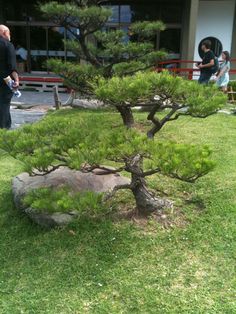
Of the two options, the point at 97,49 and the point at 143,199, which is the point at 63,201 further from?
the point at 97,49

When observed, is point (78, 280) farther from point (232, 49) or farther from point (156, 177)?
point (232, 49)

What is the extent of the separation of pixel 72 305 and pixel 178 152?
1381 millimetres

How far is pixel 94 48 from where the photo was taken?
663 centimetres

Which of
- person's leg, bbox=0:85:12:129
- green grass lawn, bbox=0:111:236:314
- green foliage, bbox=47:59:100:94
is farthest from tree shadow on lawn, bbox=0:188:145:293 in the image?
person's leg, bbox=0:85:12:129

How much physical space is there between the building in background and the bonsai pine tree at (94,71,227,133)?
1129 centimetres

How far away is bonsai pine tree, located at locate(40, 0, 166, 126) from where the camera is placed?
5.36 metres

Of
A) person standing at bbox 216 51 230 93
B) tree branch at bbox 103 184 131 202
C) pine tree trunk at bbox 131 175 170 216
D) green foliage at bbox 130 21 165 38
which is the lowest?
pine tree trunk at bbox 131 175 170 216

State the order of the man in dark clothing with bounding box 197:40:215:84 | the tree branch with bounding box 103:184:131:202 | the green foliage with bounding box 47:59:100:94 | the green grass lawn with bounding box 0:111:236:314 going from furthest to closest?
the man in dark clothing with bounding box 197:40:215:84 < the green foliage with bounding box 47:59:100:94 < the tree branch with bounding box 103:184:131:202 < the green grass lawn with bounding box 0:111:236:314

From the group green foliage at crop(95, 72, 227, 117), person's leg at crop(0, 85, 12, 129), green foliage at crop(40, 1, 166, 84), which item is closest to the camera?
green foliage at crop(95, 72, 227, 117)

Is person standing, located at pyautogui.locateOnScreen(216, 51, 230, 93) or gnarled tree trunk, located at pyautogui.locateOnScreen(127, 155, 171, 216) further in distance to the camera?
person standing, located at pyautogui.locateOnScreen(216, 51, 230, 93)

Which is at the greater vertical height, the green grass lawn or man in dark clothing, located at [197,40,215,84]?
man in dark clothing, located at [197,40,215,84]

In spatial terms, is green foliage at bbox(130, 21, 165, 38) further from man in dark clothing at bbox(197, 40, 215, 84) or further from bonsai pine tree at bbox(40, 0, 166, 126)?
man in dark clothing at bbox(197, 40, 215, 84)

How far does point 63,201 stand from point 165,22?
14358mm

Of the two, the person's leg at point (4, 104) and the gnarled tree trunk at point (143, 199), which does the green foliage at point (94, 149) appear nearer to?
the gnarled tree trunk at point (143, 199)
